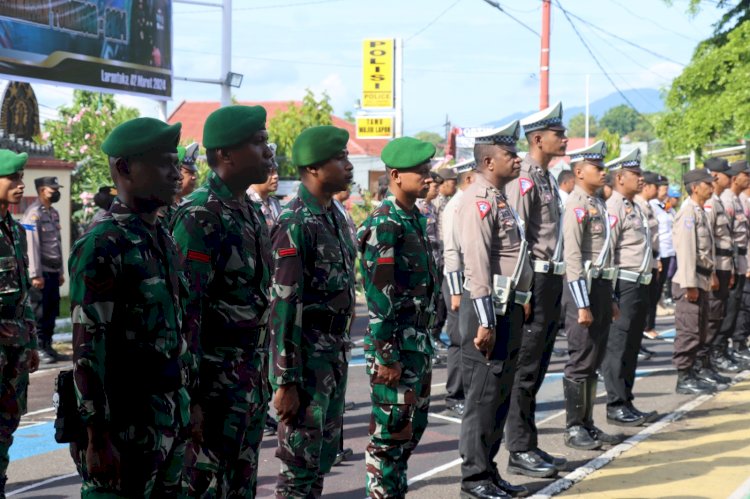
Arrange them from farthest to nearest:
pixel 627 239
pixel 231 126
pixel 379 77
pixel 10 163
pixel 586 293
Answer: pixel 379 77
pixel 627 239
pixel 586 293
pixel 10 163
pixel 231 126

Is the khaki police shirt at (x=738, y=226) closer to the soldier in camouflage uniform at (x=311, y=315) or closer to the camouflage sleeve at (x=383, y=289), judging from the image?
the camouflage sleeve at (x=383, y=289)

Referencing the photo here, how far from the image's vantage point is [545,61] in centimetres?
2372

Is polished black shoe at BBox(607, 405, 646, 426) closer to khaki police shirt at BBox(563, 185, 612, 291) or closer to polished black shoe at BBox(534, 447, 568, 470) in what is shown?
khaki police shirt at BBox(563, 185, 612, 291)

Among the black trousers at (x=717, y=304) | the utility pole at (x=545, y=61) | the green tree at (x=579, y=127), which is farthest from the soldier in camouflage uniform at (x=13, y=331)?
the green tree at (x=579, y=127)

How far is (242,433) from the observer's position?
439 centimetres

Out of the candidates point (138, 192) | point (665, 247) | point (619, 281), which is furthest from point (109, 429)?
point (665, 247)

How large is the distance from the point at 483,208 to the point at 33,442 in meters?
4.55

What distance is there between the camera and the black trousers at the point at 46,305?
43.2 feet

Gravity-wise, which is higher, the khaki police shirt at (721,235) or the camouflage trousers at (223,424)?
the khaki police shirt at (721,235)

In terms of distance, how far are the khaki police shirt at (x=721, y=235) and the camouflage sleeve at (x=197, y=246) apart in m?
8.54

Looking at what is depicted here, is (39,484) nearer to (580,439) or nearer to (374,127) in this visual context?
(580,439)

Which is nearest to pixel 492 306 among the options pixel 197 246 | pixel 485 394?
pixel 485 394

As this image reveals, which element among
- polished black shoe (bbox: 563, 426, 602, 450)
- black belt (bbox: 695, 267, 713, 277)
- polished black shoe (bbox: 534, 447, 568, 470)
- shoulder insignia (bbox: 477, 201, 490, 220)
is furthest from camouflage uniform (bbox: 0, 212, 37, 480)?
black belt (bbox: 695, 267, 713, 277)

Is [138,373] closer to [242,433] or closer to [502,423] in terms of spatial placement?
[242,433]
